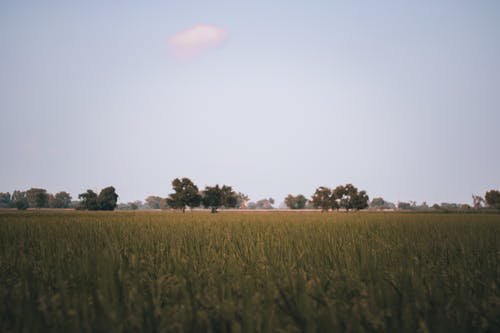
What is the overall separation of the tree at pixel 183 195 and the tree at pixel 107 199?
30.1 m

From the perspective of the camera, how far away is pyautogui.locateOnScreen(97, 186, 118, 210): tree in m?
83.9

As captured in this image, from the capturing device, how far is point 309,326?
1201 millimetres

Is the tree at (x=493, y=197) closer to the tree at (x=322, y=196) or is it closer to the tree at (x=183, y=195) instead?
the tree at (x=322, y=196)

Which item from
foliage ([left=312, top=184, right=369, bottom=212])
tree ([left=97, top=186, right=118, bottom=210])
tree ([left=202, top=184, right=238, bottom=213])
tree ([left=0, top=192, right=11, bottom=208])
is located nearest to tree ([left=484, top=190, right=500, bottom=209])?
foliage ([left=312, top=184, right=369, bottom=212])

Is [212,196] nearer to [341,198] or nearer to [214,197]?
[214,197]

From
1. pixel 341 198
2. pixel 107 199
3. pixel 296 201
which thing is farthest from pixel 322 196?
pixel 296 201

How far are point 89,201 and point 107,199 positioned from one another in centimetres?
450

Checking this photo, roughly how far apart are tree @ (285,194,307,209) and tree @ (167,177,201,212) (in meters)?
87.3

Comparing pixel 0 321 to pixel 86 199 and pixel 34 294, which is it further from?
pixel 86 199

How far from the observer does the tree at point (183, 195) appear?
63166mm

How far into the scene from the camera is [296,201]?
14662 cm

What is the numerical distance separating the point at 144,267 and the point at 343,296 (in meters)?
1.91

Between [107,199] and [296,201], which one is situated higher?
[107,199]

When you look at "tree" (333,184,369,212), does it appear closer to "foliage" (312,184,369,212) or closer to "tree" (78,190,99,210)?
"foliage" (312,184,369,212)
